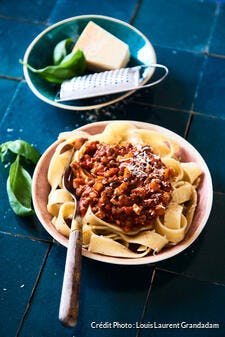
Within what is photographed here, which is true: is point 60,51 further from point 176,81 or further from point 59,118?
point 176,81

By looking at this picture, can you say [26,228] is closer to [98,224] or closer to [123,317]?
[98,224]

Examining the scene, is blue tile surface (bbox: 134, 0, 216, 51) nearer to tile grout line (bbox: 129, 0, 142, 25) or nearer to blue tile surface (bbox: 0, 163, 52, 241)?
tile grout line (bbox: 129, 0, 142, 25)

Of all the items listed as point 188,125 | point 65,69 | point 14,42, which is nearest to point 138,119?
point 188,125

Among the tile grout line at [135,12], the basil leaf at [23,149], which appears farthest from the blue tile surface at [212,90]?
the basil leaf at [23,149]

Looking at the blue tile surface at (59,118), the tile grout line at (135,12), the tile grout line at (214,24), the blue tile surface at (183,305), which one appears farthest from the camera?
the tile grout line at (135,12)

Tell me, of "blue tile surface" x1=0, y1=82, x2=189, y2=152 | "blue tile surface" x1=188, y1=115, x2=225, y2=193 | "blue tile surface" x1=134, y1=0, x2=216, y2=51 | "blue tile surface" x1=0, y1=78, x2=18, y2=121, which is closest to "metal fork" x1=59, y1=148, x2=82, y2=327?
"blue tile surface" x1=0, y1=82, x2=189, y2=152

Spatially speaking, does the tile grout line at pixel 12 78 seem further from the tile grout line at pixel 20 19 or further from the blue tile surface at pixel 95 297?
the blue tile surface at pixel 95 297
